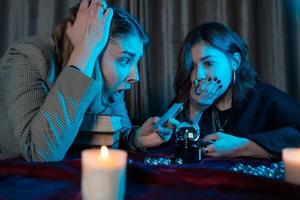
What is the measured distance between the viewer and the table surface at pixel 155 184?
52cm

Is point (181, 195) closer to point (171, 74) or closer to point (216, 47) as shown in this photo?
point (216, 47)

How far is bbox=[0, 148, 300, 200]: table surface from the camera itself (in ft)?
1.69

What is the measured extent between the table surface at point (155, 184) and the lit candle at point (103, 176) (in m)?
0.06

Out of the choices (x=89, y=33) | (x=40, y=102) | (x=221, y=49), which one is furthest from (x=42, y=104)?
(x=221, y=49)

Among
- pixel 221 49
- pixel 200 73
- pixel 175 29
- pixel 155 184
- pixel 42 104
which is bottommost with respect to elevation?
pixel 155 184

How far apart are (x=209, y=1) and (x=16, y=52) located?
44.9 inches

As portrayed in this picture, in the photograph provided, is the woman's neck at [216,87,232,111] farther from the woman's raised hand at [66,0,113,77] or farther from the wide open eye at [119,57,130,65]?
the woman's raised hand at [66,0,113,77]

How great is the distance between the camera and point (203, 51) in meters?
1.47

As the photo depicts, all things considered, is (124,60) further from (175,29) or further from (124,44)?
(175,29)

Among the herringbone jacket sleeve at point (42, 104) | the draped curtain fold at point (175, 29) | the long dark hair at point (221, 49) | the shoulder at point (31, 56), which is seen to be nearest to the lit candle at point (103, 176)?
the herringbone jacket sleeve at point (42, 104)

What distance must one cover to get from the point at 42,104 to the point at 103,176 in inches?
23.0

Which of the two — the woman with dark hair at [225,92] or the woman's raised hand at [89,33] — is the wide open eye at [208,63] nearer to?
the woman with dark hair at [225,92]

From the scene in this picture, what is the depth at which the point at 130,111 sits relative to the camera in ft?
6.37

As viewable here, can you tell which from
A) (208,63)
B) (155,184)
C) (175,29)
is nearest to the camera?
(155,184)
